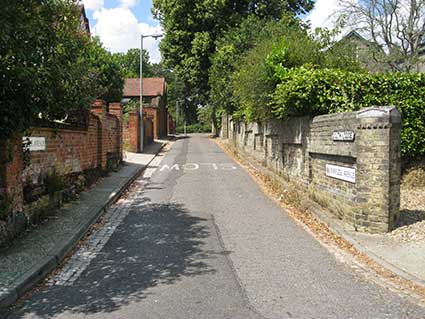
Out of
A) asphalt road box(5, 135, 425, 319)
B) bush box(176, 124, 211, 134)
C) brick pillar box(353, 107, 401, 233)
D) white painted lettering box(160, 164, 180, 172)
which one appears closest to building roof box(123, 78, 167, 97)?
bush box(176, 124, 211, 134)

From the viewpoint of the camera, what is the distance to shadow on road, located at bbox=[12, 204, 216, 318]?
4.77 metres

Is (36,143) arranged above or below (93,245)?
above

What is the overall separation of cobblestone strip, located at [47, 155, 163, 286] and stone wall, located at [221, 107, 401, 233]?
14.3 feet

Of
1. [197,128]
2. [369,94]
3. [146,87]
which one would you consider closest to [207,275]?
[369,94]

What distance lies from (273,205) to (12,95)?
6.50 metres

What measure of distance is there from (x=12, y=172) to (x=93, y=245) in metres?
1.72

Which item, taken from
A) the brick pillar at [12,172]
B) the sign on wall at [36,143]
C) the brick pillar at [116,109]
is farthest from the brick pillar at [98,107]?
the brick pillar at [12,172]

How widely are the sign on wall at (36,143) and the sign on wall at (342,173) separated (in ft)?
19.1

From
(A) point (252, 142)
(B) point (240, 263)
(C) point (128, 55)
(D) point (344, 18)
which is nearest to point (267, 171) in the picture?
(A) point (252, 142)

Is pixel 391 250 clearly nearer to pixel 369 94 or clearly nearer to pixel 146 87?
pixel 369 94

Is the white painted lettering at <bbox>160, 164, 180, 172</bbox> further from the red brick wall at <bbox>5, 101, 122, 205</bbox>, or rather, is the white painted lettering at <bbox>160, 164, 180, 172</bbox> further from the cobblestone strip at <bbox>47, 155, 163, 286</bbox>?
the cobblestone strip at <bbox>47, 155, 163, 286</bbox>

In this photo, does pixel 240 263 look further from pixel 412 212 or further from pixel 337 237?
pixel 412 212

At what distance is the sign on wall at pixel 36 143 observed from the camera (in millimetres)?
7855

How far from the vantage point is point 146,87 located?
187 feet
